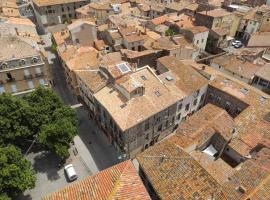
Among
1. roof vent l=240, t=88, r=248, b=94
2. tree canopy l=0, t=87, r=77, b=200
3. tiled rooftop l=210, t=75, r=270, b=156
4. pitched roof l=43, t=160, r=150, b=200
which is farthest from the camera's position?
roof vent l=240, t=88, r=248, b=94

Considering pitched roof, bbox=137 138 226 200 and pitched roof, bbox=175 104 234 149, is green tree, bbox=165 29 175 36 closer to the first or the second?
pitched roof, bbox=175 104 234 149

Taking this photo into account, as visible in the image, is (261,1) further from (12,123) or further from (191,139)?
(12,123)

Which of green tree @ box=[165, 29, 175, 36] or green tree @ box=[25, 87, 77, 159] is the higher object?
green tree @ box=[165, 29, 175, 36]

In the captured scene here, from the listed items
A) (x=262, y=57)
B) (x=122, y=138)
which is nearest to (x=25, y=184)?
(x=122, y=138)

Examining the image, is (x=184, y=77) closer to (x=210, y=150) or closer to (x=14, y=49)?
(x=210, y=150)

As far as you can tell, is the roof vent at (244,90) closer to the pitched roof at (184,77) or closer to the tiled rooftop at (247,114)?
the tiled rooftop at (247,114)

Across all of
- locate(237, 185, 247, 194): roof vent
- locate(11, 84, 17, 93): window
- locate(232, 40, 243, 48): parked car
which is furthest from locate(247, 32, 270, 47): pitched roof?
locate(11, 84, 17, 93): window
